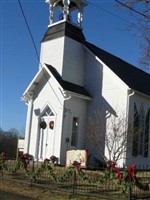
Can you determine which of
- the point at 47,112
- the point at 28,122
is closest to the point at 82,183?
the point at 47,112

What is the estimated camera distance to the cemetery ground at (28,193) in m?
10.6

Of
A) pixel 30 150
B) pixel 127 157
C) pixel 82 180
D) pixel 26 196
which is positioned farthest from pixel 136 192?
pixel 30 150

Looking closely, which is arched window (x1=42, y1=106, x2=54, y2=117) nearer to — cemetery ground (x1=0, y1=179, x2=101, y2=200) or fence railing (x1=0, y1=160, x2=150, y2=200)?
fence railing (x1=0, y1=160, x2=150, y2=200)

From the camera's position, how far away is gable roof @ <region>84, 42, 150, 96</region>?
2205cm

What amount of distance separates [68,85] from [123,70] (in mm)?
5153

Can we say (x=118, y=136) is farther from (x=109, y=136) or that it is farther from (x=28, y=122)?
(x=28, y=122)

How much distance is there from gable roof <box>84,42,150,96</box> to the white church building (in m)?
0.17

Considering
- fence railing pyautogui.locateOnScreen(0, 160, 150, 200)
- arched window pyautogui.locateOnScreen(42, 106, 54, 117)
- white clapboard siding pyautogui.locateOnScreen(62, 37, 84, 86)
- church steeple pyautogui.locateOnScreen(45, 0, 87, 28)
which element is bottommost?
fence railing pyautogui.locateOnScreen(0, 160, 150, 200)

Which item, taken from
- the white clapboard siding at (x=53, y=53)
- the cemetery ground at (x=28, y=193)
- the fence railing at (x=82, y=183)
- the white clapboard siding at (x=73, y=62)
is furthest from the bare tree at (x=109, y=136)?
the cemetery ground at (x=28, y=193)

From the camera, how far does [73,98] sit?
21.2m

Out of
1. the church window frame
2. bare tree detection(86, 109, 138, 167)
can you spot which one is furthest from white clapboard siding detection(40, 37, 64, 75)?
bare tree detection(86, 109, 138, 167)

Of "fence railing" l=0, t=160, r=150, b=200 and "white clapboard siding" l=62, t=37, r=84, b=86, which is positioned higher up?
"white clapboard siding" l=62, t=37, r=84, b=86

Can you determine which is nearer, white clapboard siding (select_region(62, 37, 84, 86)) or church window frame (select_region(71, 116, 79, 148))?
church window frame (select_region(71, 116, 79, 148))

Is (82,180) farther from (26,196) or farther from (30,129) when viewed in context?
(30,129)
